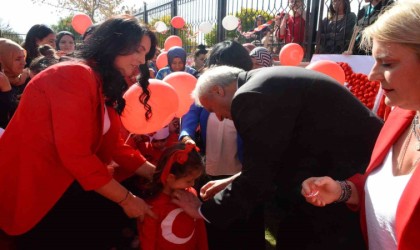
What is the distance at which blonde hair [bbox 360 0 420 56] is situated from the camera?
1.22 meters

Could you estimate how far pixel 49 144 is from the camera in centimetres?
167

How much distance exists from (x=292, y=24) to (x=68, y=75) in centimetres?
480

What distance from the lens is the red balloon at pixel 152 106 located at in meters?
2.70

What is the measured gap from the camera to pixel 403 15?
4.11 feet

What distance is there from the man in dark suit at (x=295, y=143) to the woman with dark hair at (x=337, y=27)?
11.0 feet

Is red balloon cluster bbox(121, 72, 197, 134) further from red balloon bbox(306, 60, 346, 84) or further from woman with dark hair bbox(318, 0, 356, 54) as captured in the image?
woman with dark hair bbox(318, 0, 356, 54)

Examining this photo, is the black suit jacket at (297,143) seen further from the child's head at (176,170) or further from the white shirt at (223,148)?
the white shirt at (223,148)

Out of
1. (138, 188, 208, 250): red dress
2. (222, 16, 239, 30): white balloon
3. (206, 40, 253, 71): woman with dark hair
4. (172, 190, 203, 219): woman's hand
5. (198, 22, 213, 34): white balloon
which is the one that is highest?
(222, 16, 239, 30): white balloon

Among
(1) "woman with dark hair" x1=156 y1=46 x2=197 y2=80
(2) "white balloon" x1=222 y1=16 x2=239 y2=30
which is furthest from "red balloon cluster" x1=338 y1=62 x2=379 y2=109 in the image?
(2) "white balloon" x1=222 y1=16 x2=239 y2=30

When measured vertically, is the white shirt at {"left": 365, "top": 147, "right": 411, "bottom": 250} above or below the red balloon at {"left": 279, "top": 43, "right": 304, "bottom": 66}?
below

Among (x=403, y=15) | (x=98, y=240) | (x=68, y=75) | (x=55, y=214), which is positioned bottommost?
(x=98, y=240)

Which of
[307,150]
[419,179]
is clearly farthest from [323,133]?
[419,179]

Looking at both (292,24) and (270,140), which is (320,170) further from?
(292,24)

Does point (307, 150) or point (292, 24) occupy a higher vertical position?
point (292, 24)
